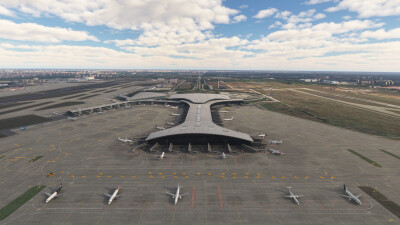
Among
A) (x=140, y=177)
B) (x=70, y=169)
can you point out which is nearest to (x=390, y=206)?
(x=140, y=177)

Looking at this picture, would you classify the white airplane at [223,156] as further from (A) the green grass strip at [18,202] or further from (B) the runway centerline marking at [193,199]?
(A) the green grass strip at [18,202]

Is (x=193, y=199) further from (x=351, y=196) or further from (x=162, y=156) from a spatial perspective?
(x=351, y=196)

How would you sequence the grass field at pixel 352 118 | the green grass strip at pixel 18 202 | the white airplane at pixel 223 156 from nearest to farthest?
the green grass strip at pixel 18 202 < the white airplane at pixel 223 156 < the grass field at pixel 352 118

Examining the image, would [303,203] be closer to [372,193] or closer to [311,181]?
[311,181]

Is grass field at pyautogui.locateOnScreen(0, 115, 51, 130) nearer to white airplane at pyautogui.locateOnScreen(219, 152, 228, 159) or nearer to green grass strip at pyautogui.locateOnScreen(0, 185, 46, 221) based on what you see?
green grass strip at pyautogui.locateOnScreen(0, 185, 46, 221)

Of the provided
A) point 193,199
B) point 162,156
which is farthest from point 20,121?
point 193,199

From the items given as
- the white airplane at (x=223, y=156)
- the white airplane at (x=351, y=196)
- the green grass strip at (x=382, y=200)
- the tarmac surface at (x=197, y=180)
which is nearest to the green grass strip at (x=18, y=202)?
the tarmac surface at (x=197, y=180)

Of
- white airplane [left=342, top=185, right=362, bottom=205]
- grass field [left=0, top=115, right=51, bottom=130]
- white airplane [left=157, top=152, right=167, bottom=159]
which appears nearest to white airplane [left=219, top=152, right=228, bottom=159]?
white airplane [left=157, top=152, right=167, bottom=159]
